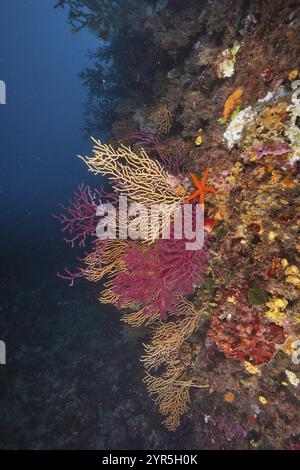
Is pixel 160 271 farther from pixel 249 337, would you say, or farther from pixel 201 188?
pixel 249 337

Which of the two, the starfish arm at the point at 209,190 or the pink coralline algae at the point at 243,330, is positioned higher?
the starfish arm at the point at 209,190

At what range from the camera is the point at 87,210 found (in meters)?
4.20

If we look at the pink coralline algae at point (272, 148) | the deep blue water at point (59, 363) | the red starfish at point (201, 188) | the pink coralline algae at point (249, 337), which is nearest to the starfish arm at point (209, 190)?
the red starfish at point (201, 188)

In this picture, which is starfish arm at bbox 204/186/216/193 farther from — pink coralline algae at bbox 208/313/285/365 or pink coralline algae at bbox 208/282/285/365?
pink coralline algae at bbox 208/313/285/365

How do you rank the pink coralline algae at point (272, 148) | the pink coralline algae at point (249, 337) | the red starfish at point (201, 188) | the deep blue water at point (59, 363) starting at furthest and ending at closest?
the deep blue water at point (59, 363) → the red starfish at point (201, 188) → the pink coralline algae at point (249, 337) → the pink coralline algae at point (272, 148)

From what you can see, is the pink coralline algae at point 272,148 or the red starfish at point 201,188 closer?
the pink coralline algae at point 272,148

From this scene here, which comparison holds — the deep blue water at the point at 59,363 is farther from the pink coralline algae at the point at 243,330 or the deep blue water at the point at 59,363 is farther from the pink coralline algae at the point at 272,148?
the pink coralline algae at the point at 272,148

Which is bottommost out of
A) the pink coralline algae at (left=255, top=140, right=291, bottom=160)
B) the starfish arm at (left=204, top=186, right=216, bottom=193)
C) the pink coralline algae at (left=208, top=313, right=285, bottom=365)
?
the pink coralline algae at (left=208, top=313, right=285, bottom=365)

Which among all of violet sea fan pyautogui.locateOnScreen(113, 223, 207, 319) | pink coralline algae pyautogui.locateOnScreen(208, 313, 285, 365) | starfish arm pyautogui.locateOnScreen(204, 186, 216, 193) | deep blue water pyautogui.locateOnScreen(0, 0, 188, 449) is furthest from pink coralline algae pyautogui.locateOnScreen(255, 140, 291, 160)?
deep blue water pyautogui.locateOnScreen(0, 0, 188, 449)

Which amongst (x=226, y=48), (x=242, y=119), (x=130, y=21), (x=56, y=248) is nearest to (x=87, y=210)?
(x=242, y=119)

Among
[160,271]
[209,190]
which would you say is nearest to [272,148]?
[209,190]

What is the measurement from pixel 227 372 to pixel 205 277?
66.5 inches

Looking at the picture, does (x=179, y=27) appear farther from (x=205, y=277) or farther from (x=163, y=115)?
(x=205, y=277)

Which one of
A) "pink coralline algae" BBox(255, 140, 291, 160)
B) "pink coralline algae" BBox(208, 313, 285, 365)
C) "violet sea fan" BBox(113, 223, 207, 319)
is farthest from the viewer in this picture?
"violet sea fan" BBox(113, 223, 207, 319)
